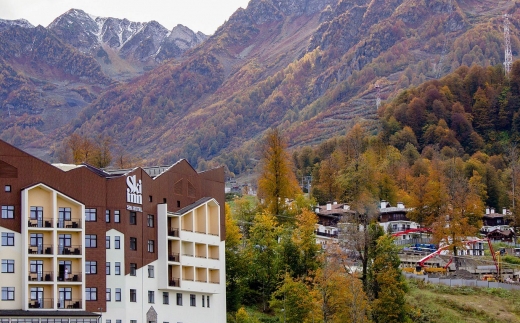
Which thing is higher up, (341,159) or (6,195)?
(341,159)

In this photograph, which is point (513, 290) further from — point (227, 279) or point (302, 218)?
point (227, 279)

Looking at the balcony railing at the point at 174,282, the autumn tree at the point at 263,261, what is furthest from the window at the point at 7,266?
the autumn tree at the point at 263,261

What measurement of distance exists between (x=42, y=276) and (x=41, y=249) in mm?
2303

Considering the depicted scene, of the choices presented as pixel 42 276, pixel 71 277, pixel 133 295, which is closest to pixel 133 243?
pixel 133 295

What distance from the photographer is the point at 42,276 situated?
324 feet

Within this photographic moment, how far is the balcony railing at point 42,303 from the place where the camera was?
97.0m

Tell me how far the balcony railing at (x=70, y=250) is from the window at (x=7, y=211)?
17.7 ft

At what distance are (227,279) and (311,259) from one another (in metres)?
10.4

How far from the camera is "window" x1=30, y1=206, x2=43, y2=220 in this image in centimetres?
9888

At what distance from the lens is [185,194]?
114438 millimetres

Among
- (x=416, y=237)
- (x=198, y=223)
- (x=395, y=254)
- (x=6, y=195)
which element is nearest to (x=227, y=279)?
(x=198, y=223)

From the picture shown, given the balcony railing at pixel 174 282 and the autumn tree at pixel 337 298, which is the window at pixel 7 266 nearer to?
the balcony railing at pixel 174 282

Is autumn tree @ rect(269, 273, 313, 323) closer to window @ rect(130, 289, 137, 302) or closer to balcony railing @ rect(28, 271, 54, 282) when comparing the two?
window @ rect(130, 289, 137, 302)

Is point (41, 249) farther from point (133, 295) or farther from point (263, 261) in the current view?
point (263, 261)
